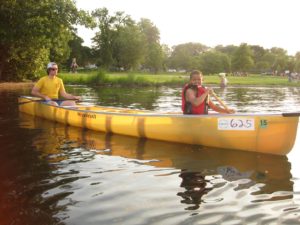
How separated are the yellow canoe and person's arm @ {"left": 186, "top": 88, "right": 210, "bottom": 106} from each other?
0.36m

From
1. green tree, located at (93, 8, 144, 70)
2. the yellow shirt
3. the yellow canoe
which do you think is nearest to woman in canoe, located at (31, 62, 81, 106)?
the yellow shirt

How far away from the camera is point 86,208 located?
475cm

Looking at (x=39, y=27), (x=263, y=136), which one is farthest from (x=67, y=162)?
(x=39, y=27)

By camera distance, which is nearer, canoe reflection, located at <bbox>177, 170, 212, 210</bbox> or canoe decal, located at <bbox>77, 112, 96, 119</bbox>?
canoe reflection, located at <bbox>177, 170, 212, 210</bbox>

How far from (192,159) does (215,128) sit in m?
0.96

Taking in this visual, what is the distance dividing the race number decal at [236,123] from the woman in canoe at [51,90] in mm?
5379

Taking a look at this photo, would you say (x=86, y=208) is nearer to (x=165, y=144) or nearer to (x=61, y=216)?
(x=61, y=216)

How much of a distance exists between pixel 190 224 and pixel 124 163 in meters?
2.86

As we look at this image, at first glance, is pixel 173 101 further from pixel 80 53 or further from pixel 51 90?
pixel 80 53

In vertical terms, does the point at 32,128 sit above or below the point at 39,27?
below

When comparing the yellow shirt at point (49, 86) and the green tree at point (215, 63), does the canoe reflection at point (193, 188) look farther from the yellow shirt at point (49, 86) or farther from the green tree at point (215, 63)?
the green tree at point (215, 63)

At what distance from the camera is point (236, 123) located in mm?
7562

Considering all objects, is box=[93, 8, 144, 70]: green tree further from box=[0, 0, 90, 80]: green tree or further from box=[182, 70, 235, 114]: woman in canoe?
box=[182, 70, 235, 114]: woman in canoe

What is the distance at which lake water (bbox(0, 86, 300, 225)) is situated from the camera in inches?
180
